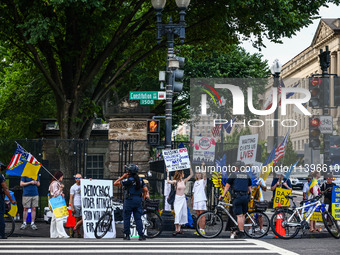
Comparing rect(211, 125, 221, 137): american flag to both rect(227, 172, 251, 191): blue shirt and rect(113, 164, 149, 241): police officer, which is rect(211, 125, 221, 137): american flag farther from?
rect(113, 164, 149, 241): police officer

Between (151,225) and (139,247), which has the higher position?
(151,225)

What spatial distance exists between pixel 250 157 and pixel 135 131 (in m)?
10.3

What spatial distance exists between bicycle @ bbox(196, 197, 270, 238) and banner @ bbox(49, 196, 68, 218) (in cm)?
338

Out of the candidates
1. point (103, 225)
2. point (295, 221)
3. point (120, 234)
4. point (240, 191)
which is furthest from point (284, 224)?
point (103, 225)

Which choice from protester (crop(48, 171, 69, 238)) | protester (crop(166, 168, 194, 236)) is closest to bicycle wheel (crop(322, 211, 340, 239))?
protester (crop(166, 168, 194, 236))

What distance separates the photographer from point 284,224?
48.7 feet

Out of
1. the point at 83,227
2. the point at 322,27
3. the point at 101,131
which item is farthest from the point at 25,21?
the point at 322,27

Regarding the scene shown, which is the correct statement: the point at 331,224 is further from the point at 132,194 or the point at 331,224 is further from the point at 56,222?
the point at 56,222

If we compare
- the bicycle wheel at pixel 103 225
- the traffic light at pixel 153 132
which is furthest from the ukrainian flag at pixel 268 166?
the bicycle wheel at pixel 103 225

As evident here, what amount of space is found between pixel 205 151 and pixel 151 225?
403cm

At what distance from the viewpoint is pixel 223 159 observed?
18.1 m

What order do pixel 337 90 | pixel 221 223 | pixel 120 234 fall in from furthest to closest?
pixel 337 90 < pixel 120 234 < pixel 221 223

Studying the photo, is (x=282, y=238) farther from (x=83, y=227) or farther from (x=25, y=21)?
(x=25, y=21)

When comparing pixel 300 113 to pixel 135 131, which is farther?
pixel 135 131
